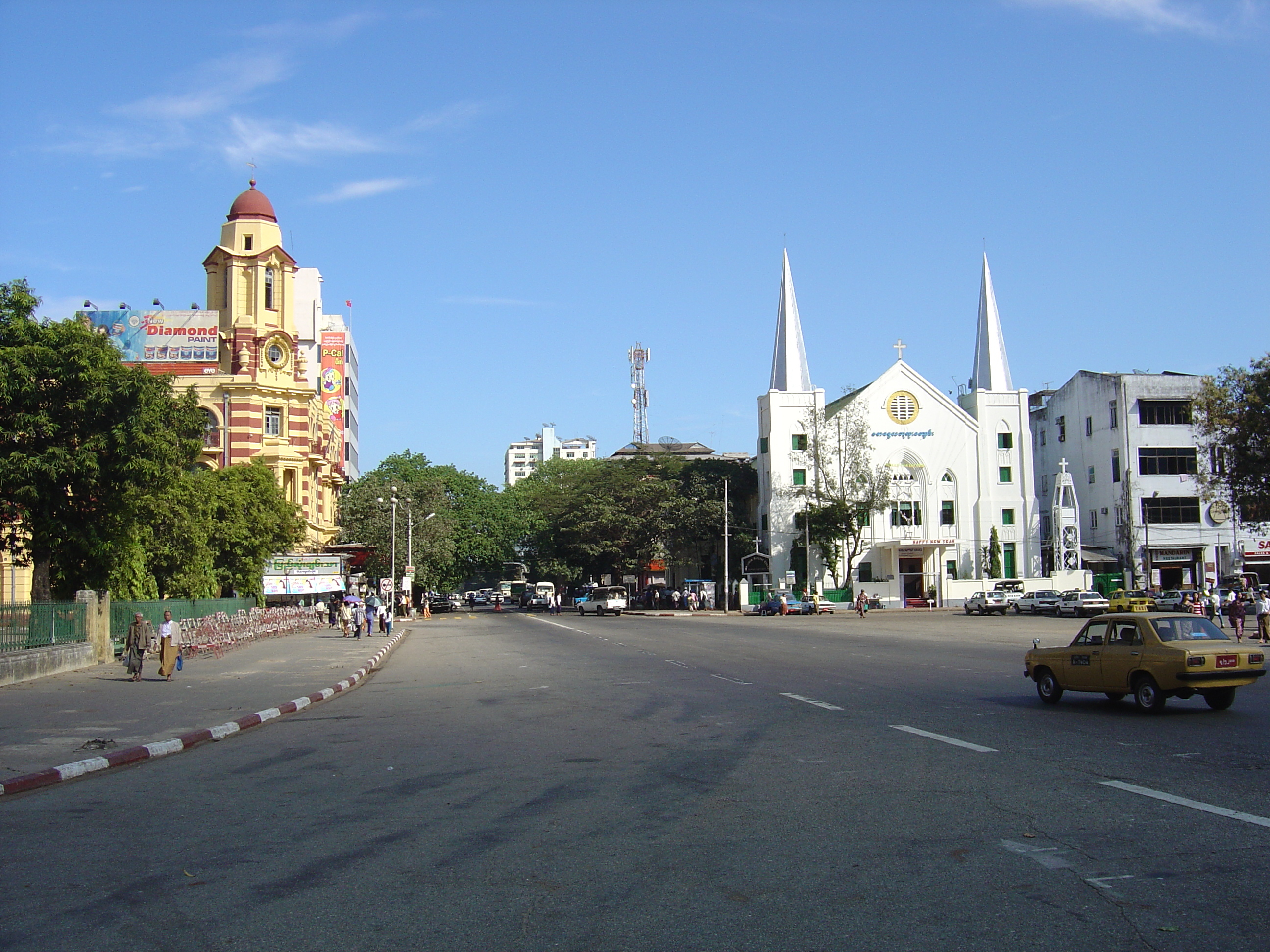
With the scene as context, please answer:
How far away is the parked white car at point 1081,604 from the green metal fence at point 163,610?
38399 millimetres

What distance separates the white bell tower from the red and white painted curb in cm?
5710

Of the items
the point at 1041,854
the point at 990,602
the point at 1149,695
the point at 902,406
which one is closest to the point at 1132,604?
the point at 990,602

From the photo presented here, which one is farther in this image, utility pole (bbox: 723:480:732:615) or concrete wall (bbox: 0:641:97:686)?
utility pole (bbox: 723:480:732:615)

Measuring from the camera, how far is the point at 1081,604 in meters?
53.1

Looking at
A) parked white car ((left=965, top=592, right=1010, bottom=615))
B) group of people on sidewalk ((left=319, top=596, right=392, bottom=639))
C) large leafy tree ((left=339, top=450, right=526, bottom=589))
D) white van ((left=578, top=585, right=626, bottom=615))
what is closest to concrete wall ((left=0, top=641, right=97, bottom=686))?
group of people on sidewalk ((left=319, top=596, right=392, bottom=639))

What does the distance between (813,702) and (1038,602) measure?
4740 cm

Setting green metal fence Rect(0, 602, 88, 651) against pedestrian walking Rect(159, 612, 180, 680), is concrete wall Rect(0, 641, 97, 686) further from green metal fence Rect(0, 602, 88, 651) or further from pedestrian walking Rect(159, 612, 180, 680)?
pedestrian walking Rect(159, 612, 180, 680)

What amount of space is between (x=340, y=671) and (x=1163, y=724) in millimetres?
18002

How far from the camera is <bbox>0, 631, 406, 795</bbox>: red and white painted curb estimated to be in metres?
10.8

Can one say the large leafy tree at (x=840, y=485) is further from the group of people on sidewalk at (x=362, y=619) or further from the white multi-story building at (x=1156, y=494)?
the group of people on sidewalk at (x=362, y=619)

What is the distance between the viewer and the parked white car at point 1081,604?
52.3 metres

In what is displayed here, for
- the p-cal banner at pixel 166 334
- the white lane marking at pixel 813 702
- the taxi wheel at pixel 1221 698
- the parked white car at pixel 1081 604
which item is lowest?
the parked white car at pixel 1081 604

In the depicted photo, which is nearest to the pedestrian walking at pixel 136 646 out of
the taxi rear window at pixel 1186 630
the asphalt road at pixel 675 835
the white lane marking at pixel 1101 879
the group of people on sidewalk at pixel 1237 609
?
the asphalt road at pixel 675 835

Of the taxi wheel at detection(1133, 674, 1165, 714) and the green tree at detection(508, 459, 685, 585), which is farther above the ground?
the green tree at detection(508, 459, 685, 585)
